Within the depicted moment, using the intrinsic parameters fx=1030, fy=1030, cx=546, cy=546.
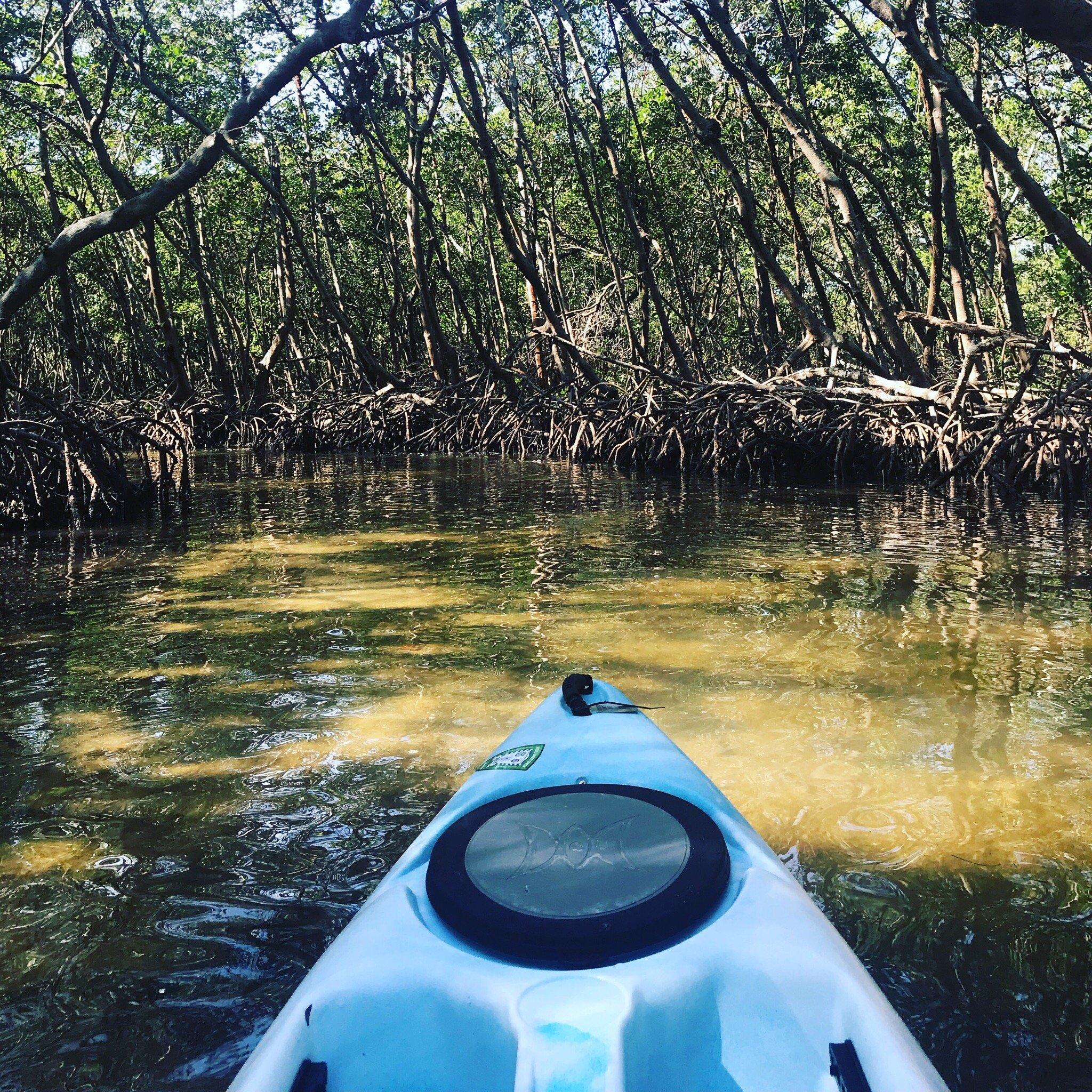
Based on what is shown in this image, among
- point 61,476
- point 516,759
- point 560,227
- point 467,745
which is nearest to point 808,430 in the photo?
point 61,476

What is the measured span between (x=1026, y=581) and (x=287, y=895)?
446 centimetres

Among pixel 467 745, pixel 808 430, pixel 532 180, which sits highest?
pixel 532 180

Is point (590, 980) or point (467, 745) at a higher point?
point (590, 980)

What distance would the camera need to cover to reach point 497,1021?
1.23m

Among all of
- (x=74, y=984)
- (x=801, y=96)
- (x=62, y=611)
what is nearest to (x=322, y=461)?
(x=801, y=96)

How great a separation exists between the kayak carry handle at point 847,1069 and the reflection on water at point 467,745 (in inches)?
23.1

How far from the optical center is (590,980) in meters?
1.27

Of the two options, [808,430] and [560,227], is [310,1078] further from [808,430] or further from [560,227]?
[560,227]

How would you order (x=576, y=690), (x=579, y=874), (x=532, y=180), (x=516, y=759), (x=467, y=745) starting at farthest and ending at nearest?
1. (x=532, y=180)
2. (x=467, y=745)
3. (x=576, y=690)
4. (x=516, y=759)
5. (x=579, y=874)

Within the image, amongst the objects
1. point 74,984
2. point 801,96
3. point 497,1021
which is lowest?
point 74,984

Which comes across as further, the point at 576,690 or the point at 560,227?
the point at 560,227

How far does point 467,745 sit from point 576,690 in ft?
2.79

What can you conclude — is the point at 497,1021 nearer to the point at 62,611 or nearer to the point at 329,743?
the point at 329,743

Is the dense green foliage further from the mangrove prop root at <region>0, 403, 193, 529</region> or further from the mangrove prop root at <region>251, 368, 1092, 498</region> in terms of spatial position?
the mangrove prop root at <region>0, 403, 193, 529</region>
